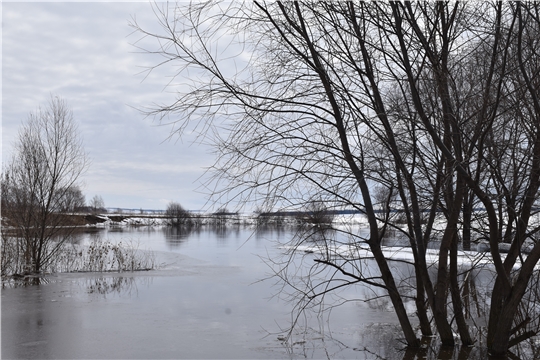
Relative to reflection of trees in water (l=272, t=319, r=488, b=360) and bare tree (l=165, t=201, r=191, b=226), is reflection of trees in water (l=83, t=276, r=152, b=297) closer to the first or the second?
reflection of trees in water (l=272, t=319, r=488, b=360)

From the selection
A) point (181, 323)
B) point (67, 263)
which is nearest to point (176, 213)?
point (67, 263)

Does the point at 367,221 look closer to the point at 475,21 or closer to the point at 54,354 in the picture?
the point at 475,21

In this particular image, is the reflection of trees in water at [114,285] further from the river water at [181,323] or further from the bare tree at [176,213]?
the bare tree at [176,213]

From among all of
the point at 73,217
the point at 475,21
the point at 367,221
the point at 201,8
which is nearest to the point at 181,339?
the point at 367,221

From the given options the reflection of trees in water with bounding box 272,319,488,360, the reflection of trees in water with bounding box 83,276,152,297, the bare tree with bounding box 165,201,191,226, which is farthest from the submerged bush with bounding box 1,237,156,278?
the bare tree with bounding box 165,201,191,226

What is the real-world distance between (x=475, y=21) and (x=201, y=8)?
3.05 m

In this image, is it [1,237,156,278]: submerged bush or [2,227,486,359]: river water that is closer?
[2,227,486,359]: river water

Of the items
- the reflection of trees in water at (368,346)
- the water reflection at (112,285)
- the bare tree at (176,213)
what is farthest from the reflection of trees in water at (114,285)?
the bare tree at (176,213)

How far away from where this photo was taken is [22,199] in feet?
53.1

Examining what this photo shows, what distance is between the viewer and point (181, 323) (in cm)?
886

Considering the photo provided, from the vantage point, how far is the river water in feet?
23.0

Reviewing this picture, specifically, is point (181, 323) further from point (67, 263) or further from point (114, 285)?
point (67, 263)

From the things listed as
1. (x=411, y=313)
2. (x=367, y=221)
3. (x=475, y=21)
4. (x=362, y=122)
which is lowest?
(x=411, y=313)

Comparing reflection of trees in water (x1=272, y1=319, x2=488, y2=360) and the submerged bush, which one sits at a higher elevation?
the submerged bush
